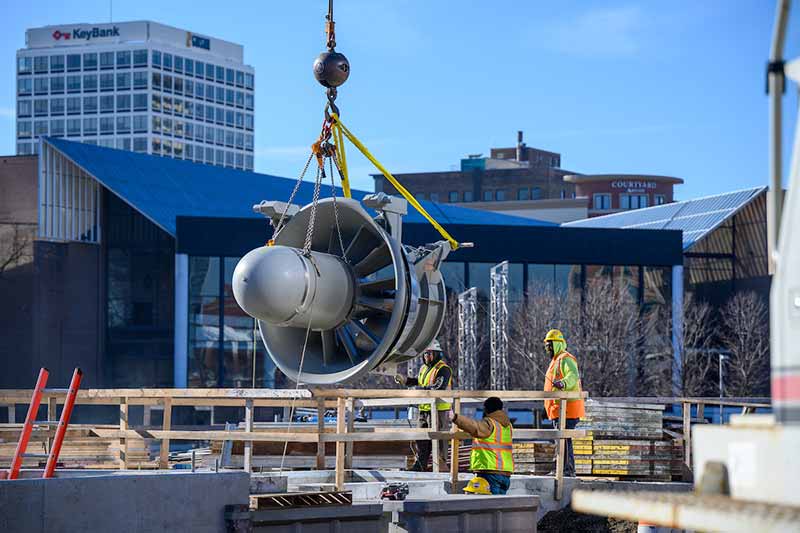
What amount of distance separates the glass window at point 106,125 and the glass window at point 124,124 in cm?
100

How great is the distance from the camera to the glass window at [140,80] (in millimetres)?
194000

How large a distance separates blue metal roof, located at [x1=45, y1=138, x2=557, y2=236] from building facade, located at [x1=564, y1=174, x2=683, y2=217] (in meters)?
78.3

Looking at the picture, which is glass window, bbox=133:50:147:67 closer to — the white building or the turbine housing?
the white building

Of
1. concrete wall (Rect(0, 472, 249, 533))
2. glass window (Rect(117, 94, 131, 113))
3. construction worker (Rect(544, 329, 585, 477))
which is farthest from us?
glass window (Rect(117, 94, 131, 113))

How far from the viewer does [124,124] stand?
19738 centimetres

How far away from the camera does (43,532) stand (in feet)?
37.3

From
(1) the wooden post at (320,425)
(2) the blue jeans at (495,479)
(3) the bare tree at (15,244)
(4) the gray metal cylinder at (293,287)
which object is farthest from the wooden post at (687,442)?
(3) the bare tree at (15,244)

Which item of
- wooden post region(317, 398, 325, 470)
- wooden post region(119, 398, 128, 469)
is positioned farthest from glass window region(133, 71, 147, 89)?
wooden post region(317, 398, 325, 470)

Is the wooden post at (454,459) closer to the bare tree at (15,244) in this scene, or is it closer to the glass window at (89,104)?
the bare tree at (15,244)

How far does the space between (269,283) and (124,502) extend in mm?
2499

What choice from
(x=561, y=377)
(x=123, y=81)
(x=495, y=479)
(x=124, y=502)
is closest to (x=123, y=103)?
(x=123, y=81)

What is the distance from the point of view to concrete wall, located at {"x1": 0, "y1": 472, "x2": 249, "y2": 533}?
11.3 meters

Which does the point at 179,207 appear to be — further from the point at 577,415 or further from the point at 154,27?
the point at 154,27

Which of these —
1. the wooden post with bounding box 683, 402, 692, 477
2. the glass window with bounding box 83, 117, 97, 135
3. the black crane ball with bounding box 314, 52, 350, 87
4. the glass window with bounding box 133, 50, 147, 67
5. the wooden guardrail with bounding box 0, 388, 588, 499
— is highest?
the glass window with bounding box 133, 50, 147, 67
